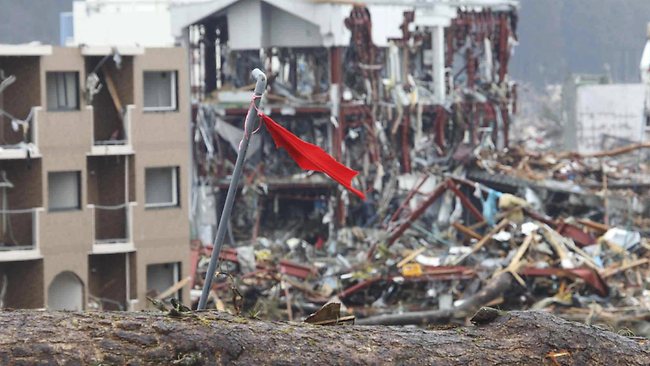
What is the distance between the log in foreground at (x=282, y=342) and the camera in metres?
8.08

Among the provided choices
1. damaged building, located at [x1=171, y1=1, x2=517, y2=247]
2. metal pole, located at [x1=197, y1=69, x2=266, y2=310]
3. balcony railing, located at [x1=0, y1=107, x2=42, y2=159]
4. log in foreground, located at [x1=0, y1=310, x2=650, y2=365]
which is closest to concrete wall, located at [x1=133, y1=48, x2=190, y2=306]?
balcony railing, located at [x1=0, y1=107, x2=42, y2=159]

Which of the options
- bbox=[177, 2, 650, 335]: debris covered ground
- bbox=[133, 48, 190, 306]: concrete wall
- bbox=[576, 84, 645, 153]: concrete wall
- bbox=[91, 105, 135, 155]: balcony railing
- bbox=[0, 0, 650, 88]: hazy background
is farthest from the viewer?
bbox=[0, 0, 650, 88]: hazy background

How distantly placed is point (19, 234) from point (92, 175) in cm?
176

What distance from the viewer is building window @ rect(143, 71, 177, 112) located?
120ft

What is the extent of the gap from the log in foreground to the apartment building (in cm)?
2489

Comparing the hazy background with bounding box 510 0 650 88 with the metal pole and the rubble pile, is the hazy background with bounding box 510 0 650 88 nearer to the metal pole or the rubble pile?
the rubble pile

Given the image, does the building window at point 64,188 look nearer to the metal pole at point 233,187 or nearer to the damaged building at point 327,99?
the damaged building at point 327,99

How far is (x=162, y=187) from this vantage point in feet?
120

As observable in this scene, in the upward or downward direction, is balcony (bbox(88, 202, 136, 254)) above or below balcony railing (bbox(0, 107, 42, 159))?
below

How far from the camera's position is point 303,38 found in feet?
189

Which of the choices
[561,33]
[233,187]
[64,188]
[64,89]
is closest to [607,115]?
[561,33]

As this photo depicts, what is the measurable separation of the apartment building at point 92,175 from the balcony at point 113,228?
0.02 meters

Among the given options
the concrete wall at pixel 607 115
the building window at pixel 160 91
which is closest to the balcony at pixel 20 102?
the building window at pixel 160 91

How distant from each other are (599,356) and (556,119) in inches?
3451
